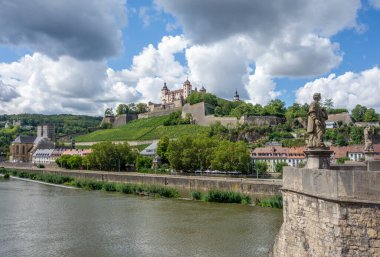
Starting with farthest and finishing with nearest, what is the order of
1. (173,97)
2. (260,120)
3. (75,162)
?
(173,97), (260,120), (75,162)

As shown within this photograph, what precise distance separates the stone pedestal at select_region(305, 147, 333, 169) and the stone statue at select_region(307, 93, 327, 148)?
0.14 meters

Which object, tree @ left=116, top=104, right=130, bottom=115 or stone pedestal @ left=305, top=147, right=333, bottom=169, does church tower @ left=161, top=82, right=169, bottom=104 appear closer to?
tree @ left=116, top=104, right=130, bottom=115

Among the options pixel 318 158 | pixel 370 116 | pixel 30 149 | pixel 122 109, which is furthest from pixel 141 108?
pixel 318 158

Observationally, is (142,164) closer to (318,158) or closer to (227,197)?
(227,197)

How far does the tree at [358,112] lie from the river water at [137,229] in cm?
7817

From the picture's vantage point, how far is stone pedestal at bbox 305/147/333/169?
9172 mm

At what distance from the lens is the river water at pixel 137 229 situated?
1923cm

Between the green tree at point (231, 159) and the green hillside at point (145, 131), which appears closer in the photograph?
the green tree at point (231, 159)

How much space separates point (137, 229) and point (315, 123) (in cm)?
1731

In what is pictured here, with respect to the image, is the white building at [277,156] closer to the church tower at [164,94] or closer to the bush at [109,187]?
the bush at [109,187]

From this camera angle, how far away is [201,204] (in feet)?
114

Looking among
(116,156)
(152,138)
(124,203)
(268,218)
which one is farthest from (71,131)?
(268,218)

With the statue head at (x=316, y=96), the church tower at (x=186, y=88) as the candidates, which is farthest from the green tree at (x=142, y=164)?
the church tower at (x=186, y=88)

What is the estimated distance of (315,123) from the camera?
30.9ft
